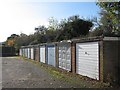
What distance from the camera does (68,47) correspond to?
69.9 feet

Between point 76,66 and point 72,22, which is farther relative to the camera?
point 72,22

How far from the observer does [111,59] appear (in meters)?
14.3

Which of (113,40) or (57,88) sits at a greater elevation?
(113,40)

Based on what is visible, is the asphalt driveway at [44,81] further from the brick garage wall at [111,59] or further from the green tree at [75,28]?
the green tree at [75,28]

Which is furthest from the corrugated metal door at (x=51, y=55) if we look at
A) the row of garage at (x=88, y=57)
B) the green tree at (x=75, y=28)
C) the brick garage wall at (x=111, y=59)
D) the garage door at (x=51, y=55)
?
the green tree at (x=75, y=28)

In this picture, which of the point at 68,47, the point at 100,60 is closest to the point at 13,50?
the point at 68,47

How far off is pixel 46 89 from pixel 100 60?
12.9 ft

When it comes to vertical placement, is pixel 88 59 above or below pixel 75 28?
below

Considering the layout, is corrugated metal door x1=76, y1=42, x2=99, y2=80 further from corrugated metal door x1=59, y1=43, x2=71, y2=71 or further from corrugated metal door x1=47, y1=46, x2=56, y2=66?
corrugated metal door x1=47, y1=46, x2=56, y2=66

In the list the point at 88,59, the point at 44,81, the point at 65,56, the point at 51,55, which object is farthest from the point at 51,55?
the point at 44,81

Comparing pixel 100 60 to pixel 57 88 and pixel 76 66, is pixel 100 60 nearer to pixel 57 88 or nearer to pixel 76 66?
pixel 57 88

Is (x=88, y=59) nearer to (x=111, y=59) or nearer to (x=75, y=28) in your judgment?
(x=111, y=59)

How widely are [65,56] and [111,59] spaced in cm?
837

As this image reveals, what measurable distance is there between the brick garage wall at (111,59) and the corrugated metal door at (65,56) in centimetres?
683
